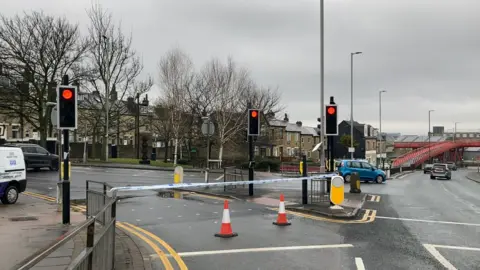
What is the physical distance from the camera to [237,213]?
13.3m

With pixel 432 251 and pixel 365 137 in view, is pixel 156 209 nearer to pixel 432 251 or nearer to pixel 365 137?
pixel 432 251

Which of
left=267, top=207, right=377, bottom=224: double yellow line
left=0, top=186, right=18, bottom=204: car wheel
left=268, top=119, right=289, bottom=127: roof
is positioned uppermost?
left=268, top=119, right=289, bottom=127: roof

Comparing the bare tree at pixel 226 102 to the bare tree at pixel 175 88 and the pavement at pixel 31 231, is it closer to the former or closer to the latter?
the bare tree at pixel 175 88

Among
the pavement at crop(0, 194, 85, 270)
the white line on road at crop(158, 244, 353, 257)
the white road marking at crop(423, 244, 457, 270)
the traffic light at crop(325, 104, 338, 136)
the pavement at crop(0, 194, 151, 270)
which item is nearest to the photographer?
the pavement at crop(0, 194, 151, 270)

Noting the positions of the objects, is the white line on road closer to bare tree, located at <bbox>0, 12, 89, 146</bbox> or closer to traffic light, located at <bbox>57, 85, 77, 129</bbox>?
traffic light, located at <bbox>57, 85, 77, 129</bbox>

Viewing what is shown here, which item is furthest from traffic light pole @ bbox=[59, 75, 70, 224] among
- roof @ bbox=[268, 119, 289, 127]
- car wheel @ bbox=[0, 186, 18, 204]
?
roof @ bbox=[268, 119, 289, 127]

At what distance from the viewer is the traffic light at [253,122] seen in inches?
678

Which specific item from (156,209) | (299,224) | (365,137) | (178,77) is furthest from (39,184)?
(365,137)

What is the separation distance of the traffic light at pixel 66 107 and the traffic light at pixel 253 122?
8.11 meters

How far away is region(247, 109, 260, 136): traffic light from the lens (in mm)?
17225

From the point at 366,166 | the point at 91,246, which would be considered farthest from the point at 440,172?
the point at 91,246

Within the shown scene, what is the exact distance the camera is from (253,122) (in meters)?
17.3

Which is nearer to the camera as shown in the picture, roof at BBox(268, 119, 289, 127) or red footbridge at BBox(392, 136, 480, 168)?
roof at BBox(268, 119, 289, 127)

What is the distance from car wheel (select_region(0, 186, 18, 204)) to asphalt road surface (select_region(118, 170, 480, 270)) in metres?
3.59
